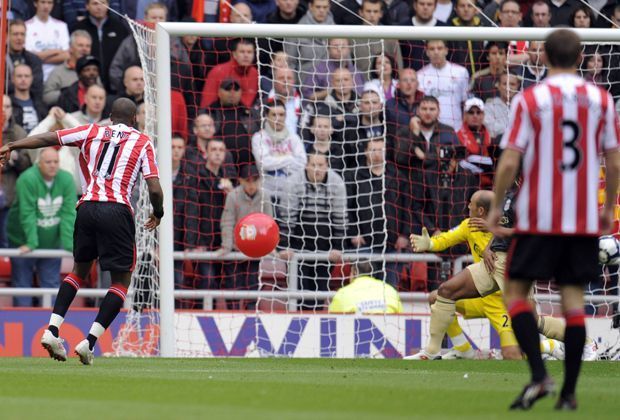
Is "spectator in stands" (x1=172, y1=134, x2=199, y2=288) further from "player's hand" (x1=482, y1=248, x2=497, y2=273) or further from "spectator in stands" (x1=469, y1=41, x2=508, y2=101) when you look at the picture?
"player's hand" (x1=482, y1=248, x2=497, y2=273)

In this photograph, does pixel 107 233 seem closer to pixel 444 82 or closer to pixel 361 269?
pixel 361 269

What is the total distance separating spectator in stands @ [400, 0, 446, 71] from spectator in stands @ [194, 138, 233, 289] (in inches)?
106

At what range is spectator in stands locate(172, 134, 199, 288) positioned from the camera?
1550 cm

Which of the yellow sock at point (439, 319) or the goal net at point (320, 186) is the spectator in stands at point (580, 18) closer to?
the goal net at point (320, 186)

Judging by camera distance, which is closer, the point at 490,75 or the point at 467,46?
the point at 490,75

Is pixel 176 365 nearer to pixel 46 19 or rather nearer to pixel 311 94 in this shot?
pixel 311 94

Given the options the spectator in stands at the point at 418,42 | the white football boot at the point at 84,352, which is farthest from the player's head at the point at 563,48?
the spectator in stands at the point at 418,42

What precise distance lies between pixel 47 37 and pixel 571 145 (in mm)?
10919

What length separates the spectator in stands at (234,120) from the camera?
16.0 m

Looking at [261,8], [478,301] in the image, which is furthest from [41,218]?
[478,301]

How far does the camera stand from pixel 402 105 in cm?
1611

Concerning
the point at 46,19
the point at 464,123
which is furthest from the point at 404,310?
the point at 46,19

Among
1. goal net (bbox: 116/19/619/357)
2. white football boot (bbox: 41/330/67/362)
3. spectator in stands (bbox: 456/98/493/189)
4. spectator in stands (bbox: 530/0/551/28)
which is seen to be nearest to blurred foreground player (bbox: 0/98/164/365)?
white football boot (bbox: 41/330/67/362)

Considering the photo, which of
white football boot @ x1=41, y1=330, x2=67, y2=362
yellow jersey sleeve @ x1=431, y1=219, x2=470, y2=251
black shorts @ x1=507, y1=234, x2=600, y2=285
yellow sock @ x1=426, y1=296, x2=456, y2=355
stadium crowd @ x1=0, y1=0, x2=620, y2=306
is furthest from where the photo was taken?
stadium crowd @ x1=0, y1=0, x2=620, y2=306
